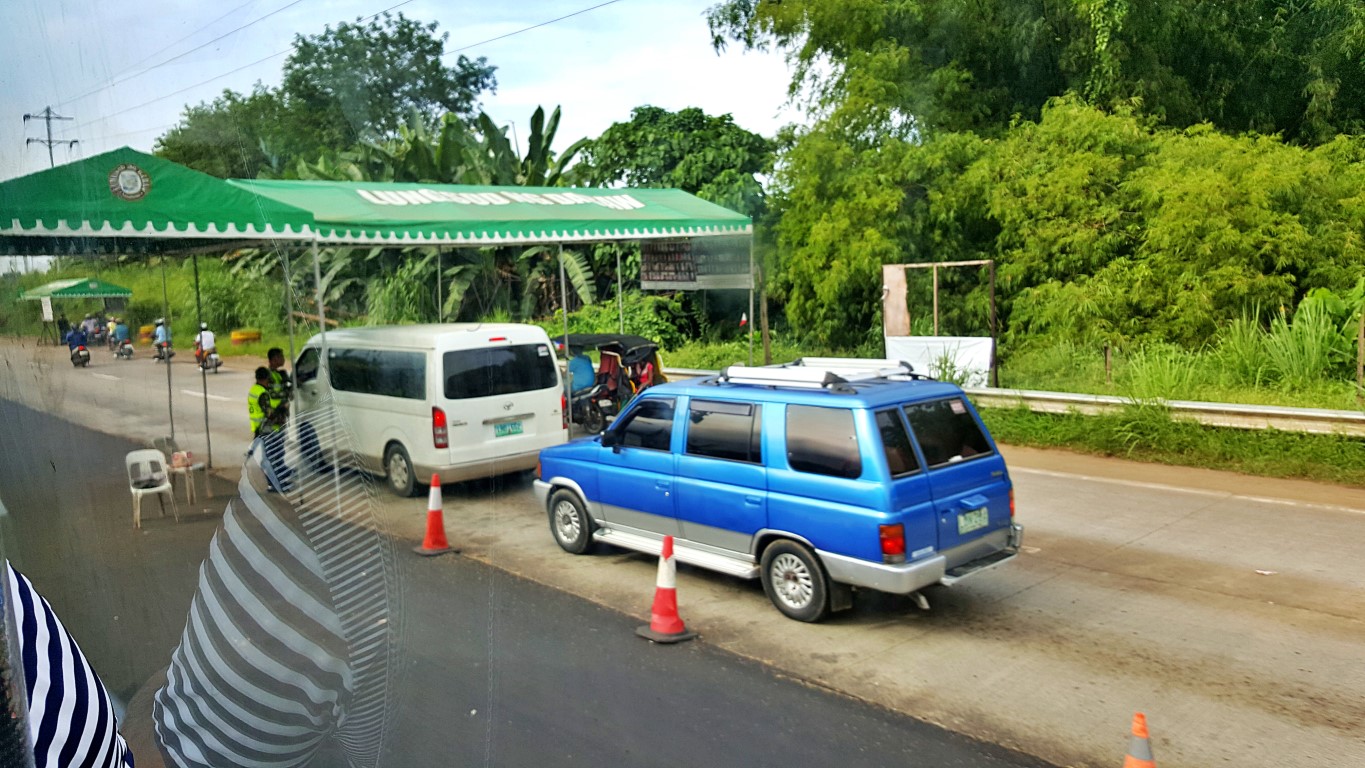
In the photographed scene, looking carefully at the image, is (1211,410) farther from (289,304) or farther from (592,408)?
(289,304)

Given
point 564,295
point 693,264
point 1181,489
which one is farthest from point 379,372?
point 1181,489

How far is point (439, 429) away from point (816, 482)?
417 centimetres

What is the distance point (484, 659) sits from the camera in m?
2.96

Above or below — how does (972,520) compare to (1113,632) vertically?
above

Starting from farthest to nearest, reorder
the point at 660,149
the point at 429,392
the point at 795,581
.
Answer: the point at 795,581 < the point at 660,149 < the point at 429,392

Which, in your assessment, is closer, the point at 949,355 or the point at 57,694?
the point at 57,694

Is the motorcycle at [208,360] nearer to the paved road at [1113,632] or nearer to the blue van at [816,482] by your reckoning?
the paved road at [1113,632]

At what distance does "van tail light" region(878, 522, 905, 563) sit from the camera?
5.14m

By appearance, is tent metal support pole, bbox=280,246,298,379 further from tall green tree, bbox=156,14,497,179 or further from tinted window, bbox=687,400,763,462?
tinted window, bbox=687,400,763,462

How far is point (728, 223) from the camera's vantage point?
7.81 ft

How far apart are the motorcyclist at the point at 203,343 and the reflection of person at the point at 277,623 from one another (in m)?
0.10

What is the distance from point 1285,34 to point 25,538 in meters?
17.0

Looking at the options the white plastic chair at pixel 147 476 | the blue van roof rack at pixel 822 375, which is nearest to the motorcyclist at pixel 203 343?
the white plastic chair at pixel 147 476

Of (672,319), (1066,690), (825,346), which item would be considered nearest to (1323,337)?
(825,346)
